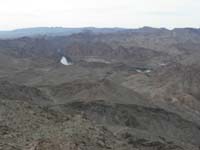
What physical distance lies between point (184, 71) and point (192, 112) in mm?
21079

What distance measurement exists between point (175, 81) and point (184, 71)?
4508mm

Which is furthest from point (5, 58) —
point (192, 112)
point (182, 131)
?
point (182, 131)

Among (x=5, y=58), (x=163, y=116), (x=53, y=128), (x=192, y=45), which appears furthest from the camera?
(x=192, y=45)

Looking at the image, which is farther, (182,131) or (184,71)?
(184,71)

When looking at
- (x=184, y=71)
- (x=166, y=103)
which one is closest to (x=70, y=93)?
(x=166, y=103)

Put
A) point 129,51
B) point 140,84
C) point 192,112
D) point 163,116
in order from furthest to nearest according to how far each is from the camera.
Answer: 1. point 129,51
2. point 140,84
3. point 192,112
4. point 163,116

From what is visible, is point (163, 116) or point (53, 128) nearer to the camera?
point (53, 128)

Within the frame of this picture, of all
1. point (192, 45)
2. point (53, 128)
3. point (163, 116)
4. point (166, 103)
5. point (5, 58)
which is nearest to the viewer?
point (53, 128)

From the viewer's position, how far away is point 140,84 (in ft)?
244

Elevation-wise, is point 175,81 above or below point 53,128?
below

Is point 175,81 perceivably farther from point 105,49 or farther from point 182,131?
point 105,49

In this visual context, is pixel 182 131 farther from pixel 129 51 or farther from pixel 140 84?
pixel 129 51

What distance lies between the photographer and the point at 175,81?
75.1 meters

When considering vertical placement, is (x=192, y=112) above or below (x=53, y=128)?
below
